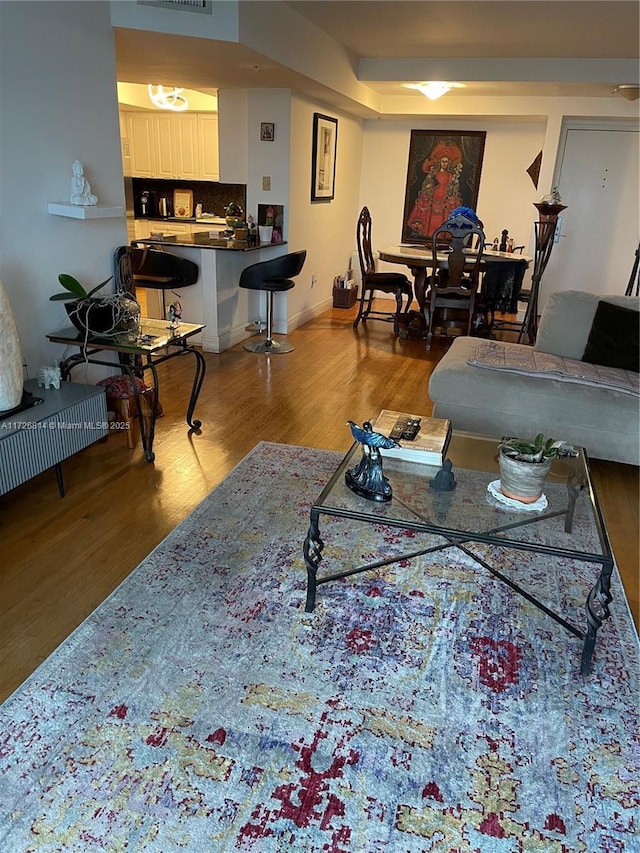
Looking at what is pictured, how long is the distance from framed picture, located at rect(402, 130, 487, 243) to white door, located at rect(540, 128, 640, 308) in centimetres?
119

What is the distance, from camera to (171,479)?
307cm

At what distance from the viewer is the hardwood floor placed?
7.16ft

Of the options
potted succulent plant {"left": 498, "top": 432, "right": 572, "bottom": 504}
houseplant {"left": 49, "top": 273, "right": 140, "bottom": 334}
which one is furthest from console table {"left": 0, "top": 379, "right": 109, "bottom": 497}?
potted succulent plant {"left": 498, "top": 432, "right": 572, "bottom": 504}

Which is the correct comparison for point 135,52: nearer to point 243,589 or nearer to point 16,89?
point 16,89

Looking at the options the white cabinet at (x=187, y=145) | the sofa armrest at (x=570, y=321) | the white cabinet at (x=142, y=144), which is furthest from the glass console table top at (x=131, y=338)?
the white cabinet at (x=142, y=144)

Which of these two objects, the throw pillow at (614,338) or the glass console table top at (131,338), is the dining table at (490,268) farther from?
the glass console table top at (131,338)

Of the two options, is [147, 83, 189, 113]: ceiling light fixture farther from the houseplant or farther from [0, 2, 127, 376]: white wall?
the houseplant

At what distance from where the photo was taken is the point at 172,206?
25.1 ft

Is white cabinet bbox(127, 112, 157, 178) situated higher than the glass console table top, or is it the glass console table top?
white cabinet bbox(127, 112, 157, 178)

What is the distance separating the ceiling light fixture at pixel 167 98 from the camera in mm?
5961

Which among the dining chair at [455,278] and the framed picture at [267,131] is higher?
the framed picture at [267,131]

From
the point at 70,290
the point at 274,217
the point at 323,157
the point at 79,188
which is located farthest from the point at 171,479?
the point at 323,157

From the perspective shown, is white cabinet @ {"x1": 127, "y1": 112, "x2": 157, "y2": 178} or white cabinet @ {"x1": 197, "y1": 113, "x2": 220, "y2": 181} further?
white cabinet @ {"x1": 127, "y1": 112, "x2": 157, "y2": 178}

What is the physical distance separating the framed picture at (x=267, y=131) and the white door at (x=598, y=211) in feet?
10.5
